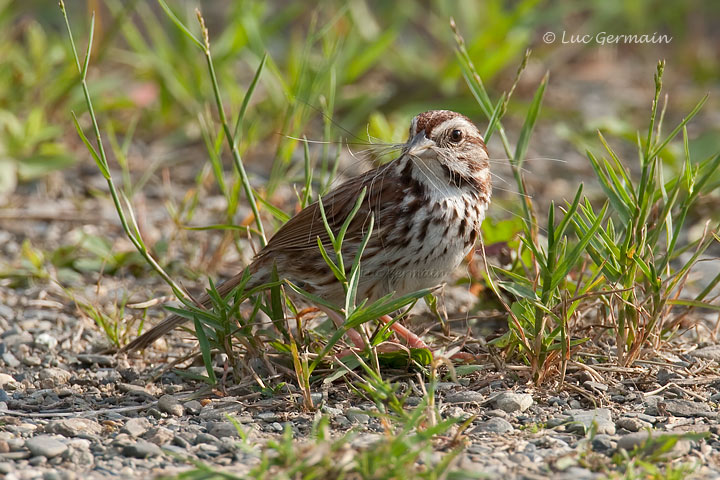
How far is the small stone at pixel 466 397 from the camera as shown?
3396mm

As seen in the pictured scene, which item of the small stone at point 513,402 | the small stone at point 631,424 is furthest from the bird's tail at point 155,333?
the small stone at point 631,424

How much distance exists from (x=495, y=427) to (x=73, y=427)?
1.34 m

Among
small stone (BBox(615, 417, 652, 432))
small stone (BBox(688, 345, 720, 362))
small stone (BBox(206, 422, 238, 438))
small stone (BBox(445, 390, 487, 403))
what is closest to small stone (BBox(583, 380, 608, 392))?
small stone (BBox(615, 417, 652, 432))

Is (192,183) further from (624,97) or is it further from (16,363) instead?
(624,97)

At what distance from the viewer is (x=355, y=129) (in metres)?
6.46

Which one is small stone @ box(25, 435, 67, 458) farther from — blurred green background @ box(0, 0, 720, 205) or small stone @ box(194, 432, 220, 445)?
blurred green background @ box(0, 0, 720, 205)

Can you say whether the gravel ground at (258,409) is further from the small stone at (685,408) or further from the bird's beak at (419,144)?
the bird's beak at (419,144)

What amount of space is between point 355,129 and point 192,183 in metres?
1.12

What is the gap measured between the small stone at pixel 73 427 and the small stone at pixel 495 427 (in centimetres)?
121

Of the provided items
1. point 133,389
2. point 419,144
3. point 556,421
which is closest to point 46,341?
point 133,389

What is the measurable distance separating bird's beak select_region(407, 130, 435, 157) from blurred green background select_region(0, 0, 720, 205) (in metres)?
1.06

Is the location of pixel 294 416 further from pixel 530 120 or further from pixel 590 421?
pixel 530 120

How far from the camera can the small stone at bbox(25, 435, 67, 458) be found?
9.70 feet

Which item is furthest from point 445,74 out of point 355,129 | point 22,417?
point 22,417
